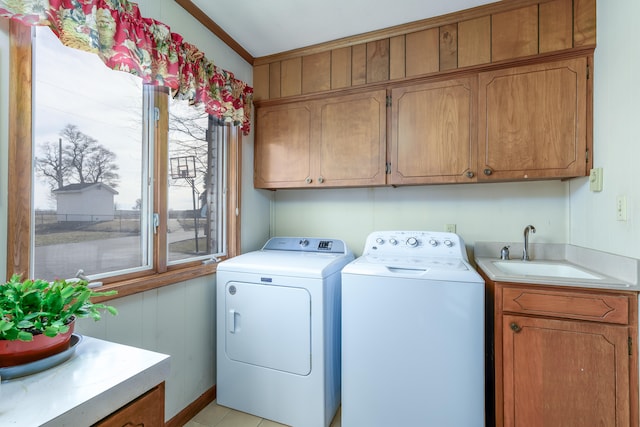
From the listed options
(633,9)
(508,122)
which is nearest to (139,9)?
(508,122)

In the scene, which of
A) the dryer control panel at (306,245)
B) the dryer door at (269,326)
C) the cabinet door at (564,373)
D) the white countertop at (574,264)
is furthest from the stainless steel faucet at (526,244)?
the dryer door at (269,326)

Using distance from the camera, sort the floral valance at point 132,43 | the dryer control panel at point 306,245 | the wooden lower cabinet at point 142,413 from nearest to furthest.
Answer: the wooden lower cabinet at point 142,413 → the floral valance at point 132,43 → the dryer control panel at point 306,245

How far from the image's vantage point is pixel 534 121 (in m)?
1.72

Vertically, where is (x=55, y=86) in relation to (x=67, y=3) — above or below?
below

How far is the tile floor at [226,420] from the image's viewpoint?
1.77 m

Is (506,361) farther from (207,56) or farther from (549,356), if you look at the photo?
(207,56)

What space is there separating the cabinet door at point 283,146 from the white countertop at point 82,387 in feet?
5.31

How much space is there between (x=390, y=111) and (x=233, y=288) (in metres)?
1.61

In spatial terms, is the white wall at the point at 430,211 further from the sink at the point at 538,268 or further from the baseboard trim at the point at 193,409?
the baseboard trim at the point at 193,409

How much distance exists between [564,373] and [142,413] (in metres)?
1.76

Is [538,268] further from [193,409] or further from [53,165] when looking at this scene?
[53,165]

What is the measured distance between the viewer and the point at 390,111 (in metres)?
2.04

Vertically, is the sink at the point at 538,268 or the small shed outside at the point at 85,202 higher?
the small shed outside at the point at 85,202

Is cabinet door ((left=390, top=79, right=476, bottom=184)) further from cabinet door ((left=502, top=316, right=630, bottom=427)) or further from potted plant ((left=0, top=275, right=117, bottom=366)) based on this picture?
potted plant ((left=0, top=275, right=117, bottom=366))
